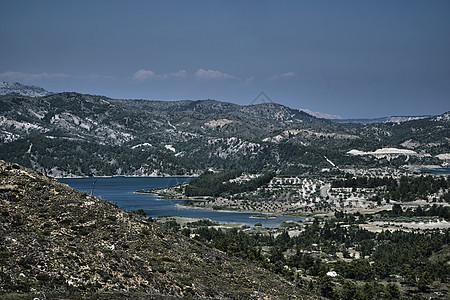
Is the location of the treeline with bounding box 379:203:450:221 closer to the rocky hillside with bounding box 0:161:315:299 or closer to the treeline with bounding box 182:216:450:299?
the treeline with bounding box 182:216:450:299

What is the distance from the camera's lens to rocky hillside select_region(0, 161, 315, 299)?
116 ft

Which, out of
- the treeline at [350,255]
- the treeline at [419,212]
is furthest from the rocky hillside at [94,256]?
the treeline at [419,212]

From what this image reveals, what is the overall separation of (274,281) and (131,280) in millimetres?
22805

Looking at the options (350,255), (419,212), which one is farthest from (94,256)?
(419,212)

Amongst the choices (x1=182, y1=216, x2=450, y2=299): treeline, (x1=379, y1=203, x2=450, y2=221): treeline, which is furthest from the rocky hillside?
(x1=379, y1=203, x2=450, y2=221): treeline

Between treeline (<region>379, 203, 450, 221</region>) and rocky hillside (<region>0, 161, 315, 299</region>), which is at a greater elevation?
rocky hillside (<region>0, 161, 315, 299</region>)

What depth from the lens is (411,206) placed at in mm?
191500

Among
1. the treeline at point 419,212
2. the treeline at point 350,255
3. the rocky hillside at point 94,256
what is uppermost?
the rocky hillside at point 94,256

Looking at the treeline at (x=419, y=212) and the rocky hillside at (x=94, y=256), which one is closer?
the rocky hillside at (x=94, y=256)

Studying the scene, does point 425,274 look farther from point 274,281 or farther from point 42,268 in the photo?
point 42,268

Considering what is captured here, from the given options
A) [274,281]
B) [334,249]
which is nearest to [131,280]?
[274,281]

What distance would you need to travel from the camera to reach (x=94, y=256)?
41.1 m

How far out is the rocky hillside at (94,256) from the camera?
35.3 metres

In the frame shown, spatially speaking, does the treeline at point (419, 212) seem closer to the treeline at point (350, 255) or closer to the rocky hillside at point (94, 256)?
the treeline at point (350, 255)
